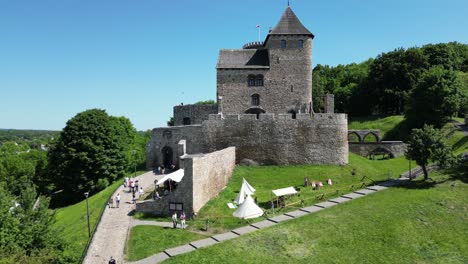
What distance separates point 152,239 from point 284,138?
15005mm

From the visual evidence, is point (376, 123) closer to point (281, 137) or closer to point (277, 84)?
point (277, 84)

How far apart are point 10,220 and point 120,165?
22.5 metres

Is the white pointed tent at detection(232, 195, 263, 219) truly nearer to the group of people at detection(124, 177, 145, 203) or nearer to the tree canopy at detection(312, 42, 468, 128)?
the group of people at detection(124, 177, 145, 203)

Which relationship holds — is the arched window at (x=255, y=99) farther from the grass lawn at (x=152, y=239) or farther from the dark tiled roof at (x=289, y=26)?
the grass lawn at (x=152, y=239)

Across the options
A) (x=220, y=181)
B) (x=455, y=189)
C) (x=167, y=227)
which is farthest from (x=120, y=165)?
(x=455, y=189)

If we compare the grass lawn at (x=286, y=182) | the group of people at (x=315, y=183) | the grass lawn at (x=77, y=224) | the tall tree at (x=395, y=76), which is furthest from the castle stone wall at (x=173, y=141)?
the tall tree at (x=395, y=76)

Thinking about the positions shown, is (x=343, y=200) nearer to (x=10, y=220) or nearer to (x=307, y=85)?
(x=307, y=85)

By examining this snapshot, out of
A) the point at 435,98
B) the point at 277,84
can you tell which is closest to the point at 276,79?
the point at 277,84

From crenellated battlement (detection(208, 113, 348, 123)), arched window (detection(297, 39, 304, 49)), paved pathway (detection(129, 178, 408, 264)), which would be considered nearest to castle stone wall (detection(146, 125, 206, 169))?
crenellated battlement (detection(208, 113, 348, 123))

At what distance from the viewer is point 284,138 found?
99.0ft

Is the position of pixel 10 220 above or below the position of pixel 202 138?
below

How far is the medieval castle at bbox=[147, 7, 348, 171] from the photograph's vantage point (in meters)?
30.2

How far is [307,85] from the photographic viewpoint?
35.1 metres

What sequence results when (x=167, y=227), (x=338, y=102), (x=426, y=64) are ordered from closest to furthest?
(x=167, y=227) → (x=426, y=64) → (x=338, y=102)
